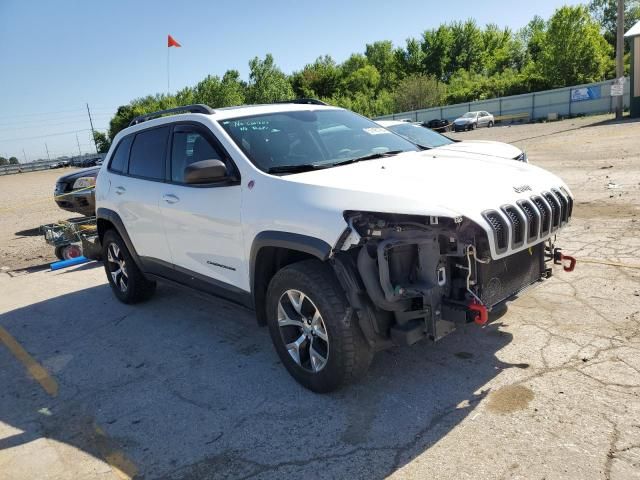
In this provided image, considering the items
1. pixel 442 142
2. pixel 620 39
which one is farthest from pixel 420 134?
pixel 620 39

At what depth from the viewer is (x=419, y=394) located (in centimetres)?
347

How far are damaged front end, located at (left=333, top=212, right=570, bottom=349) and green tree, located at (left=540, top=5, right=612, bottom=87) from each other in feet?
191

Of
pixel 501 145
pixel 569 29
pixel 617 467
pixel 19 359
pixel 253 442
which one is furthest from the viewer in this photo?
pixel 569 29

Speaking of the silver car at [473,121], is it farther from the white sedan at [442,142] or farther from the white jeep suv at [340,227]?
the white jeep suv at [340,227]

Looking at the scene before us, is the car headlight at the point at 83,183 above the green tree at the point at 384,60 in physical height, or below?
below

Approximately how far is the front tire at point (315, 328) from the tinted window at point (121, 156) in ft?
9.67

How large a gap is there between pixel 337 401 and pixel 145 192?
113 inches

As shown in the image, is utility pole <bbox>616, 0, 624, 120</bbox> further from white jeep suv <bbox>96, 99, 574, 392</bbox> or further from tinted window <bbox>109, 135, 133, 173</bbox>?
tinted window <bbox>109, 135, 133, 173</bbox>

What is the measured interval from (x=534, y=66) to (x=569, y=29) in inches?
216

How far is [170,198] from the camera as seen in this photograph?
467 centimetres

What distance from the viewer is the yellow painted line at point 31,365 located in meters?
4.28

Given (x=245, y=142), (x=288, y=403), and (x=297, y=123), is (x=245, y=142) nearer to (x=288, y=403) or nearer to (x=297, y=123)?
(x=297, y=123)

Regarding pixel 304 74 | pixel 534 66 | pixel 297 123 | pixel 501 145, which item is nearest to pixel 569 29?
pixel 534 66

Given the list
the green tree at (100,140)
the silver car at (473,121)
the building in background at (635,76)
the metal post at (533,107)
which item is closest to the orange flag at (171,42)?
the building in background at (635,76)
